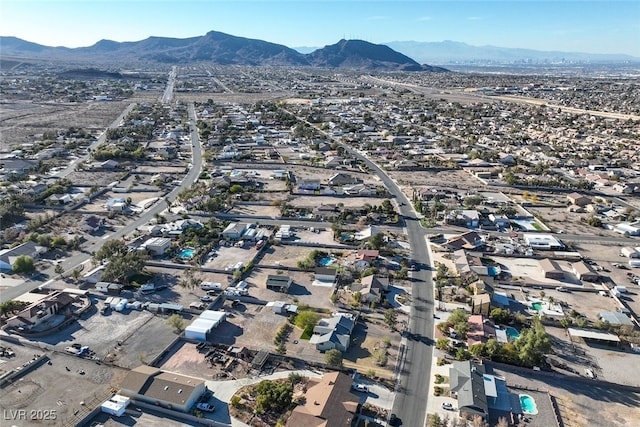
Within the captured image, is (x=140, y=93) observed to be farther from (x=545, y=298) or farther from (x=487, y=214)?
(x=545, y=298)

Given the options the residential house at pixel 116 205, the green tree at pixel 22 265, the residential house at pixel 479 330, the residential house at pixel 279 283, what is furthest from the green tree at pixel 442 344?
the residential house at pixel 116 205

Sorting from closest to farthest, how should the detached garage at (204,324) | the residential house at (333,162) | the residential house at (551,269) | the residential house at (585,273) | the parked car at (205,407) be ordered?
the parked car at (205,407) → the detached garage at (204,324) → the residential house at (585,273) → the residential house at (551,269) → the residential house at (333,162)

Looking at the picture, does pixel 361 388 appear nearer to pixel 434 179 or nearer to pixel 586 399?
pixel 586 399

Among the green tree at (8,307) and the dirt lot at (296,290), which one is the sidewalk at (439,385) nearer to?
the dirt lot at (296,290)

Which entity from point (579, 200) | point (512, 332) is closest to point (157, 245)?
point (512, 332)

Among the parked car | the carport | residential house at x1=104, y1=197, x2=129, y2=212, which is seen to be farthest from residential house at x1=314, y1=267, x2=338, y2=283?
residential house at x1=104, y1=197, x2=129, y2=212
